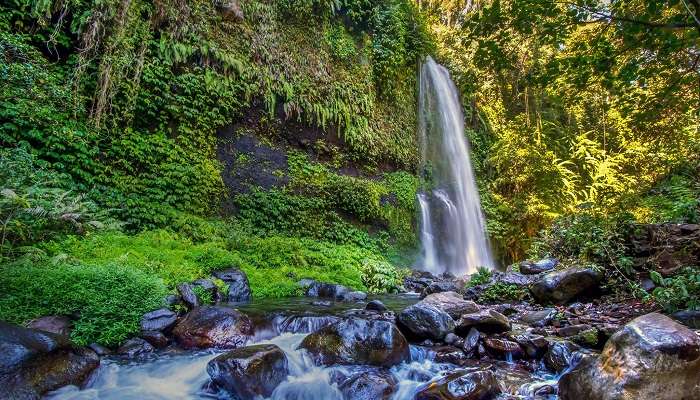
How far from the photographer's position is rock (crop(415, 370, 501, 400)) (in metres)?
3.55

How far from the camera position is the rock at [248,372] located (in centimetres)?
380

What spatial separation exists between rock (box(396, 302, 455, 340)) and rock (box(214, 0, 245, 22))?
35.7 feet

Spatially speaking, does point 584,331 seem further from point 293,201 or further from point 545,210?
point 545,210

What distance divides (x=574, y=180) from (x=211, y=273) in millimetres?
16049

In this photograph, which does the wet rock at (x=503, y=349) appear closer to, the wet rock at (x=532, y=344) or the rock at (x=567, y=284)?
the wet rock at (x=532, y=344)

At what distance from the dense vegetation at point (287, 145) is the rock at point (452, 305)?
74.6 inches

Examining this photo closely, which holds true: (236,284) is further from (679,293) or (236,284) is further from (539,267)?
(679,293)

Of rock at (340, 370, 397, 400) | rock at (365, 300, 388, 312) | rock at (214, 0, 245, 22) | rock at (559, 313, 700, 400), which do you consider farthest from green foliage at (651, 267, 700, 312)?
rock at (214, 0, 245, 22)

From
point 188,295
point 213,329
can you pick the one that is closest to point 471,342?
point 213,329

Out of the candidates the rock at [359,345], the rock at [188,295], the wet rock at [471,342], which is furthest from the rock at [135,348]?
the wet rock at [471,342]

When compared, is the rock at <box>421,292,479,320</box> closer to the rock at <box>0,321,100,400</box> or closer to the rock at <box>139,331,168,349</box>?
the rock at <box>139,331,168,349</box>

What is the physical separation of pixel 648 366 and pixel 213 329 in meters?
4.41

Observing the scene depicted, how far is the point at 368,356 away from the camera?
14.5 feet

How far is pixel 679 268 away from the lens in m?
5.77
